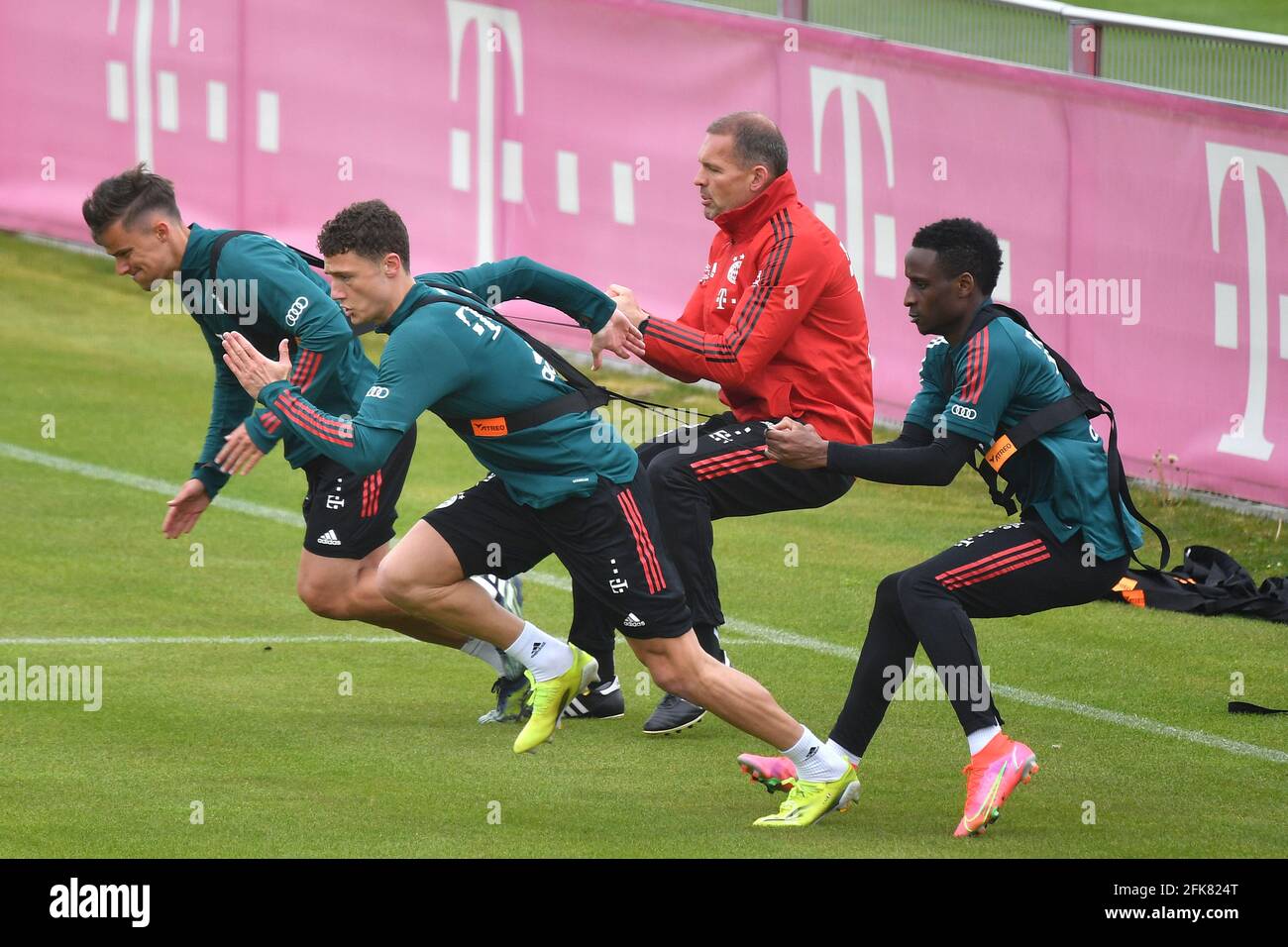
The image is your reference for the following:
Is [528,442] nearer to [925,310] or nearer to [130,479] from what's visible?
[925,310]

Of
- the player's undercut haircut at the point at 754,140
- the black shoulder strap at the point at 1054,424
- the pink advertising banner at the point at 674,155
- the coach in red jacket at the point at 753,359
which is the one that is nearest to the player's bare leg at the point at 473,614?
the coach in red jacket at the point at 753,359

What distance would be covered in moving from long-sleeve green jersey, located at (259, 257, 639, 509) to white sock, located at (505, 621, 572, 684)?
25.7 inches

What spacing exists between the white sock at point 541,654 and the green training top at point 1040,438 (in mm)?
1631

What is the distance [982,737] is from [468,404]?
6.66ft

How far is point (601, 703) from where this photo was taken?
8539 mm

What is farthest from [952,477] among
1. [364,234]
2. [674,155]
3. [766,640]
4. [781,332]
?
[674,155]

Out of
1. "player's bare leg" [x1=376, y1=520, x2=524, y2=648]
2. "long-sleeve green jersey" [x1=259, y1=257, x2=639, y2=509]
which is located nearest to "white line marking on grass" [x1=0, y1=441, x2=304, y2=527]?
"player's bare leg" [x1=376, y1=520, x2=524, y2=648]

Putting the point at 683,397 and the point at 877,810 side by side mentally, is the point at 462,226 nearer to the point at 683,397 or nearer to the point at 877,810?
the point at 683,397

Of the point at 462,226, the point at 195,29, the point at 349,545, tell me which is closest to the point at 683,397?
the point at 462,226

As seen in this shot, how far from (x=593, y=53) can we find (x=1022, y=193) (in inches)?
Answer: 155

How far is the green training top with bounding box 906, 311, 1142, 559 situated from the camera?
6875mm

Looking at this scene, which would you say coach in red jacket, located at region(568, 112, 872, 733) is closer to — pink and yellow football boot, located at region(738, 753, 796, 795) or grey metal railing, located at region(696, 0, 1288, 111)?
pink and yellow football boot, located at region(738, 753, 796, 795)

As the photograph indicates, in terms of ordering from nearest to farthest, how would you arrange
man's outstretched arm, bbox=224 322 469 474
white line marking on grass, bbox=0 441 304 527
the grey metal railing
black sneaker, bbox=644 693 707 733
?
man's outstretched arm, bbox=224 322 469 474
black sneaker, bbox=644 693 707 733
the grey metal railing
white line marking on grass, bbox=0 441 304 527

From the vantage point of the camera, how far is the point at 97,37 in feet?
59.5
